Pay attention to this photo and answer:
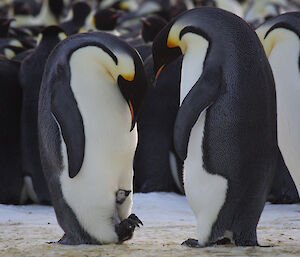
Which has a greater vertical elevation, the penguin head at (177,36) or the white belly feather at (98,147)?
the penguin head at (177,36)

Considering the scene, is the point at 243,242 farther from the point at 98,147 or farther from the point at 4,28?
the point at 4,28

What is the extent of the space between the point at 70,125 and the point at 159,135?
278 cm

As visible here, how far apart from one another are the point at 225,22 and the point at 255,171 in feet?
2.67

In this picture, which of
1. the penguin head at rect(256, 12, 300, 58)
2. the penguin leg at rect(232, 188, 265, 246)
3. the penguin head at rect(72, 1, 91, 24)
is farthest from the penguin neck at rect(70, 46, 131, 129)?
the penguin head at rect(72, 1, 91, 24)

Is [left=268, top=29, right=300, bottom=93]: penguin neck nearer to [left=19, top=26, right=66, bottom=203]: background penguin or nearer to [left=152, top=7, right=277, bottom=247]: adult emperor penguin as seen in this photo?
[left=152, top=7, right=277, bottom=247]: adult emperor penguin

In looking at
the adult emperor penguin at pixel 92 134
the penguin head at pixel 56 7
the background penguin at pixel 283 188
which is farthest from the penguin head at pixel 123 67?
the penguin head at pixel 56 7

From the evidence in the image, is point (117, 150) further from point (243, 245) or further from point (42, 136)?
point (243, 245)

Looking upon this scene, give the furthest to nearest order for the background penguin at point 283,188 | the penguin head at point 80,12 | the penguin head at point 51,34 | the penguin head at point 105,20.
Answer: the penguin head at point 80,12, the penguin head at point 105,20, the penguin head at point 51,34, the background penguin at point 283,188

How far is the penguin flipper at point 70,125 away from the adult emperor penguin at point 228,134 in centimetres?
54

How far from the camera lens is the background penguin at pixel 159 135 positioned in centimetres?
690

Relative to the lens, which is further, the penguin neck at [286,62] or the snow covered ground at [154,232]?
the penguin neck at [286,62]

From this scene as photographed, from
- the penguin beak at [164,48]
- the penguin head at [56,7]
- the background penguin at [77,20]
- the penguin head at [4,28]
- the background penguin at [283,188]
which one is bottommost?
the penguin head at [56,7]

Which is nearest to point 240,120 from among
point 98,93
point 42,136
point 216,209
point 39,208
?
point 216,209

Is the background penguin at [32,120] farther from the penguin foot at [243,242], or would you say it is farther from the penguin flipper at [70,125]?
the penguin foot at [243,242]
